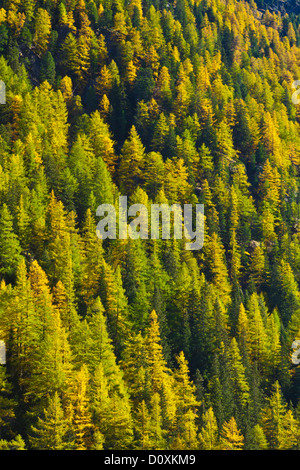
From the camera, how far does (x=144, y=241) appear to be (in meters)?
84.5

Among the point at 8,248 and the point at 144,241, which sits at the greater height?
the point at 144,241

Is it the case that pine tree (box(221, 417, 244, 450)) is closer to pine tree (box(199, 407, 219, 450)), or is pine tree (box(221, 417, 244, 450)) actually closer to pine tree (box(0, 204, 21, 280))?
pine tree (box(199, 407, 219, 450))

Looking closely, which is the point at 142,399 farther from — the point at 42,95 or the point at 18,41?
the point at 18,41

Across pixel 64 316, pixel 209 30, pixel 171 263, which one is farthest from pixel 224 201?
pixel 209 30

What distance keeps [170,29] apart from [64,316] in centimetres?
10301

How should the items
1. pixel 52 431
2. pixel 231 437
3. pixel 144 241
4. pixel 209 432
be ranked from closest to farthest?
pixel 52 431
pixel 209 432
pixel 231 437
pixel 144 241

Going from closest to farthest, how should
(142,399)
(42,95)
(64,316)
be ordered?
(142,399), (64,316), (42,95)

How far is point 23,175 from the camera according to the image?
8719cm

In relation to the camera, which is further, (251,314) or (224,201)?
(224,201)

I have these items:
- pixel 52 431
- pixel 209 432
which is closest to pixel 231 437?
pixel 209 432

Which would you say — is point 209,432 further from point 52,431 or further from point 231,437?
point 52,431

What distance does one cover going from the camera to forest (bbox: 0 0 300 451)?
55.8 m

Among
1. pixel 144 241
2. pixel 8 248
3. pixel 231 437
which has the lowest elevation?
pixel 231 437

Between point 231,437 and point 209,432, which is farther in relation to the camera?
point 231,437
